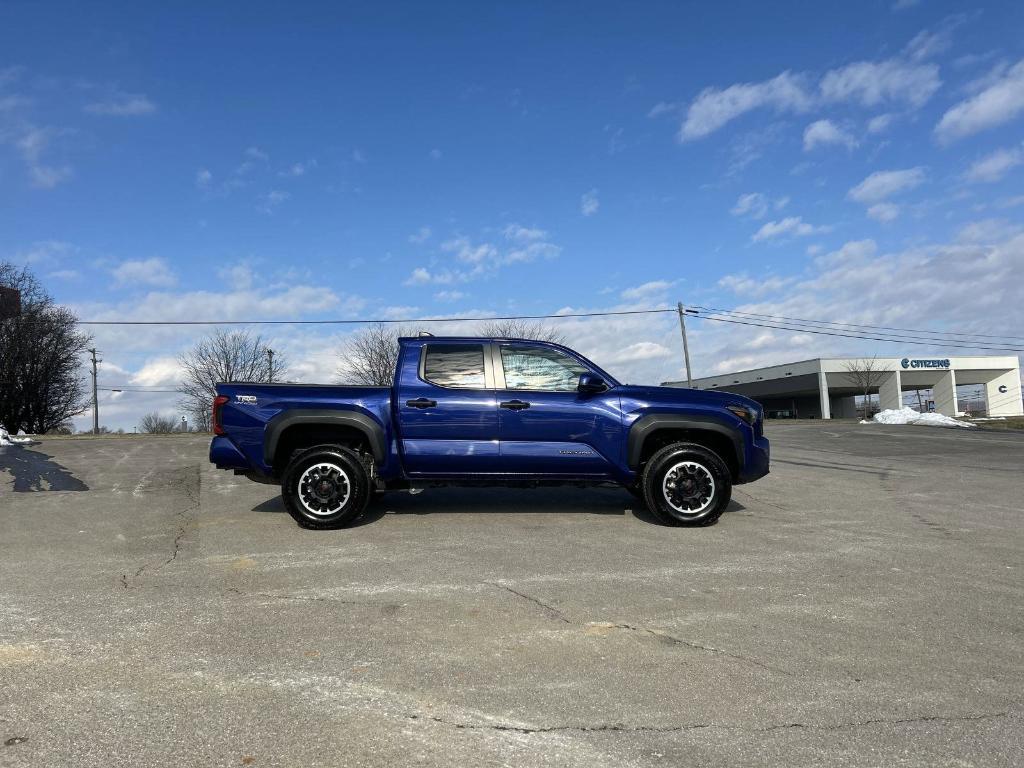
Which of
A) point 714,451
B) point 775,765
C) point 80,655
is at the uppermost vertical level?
point 714,451

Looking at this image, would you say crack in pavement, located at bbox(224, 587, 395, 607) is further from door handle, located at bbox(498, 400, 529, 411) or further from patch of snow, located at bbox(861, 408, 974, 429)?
patch of snow, located at bbox(861, 408, 974, 429)

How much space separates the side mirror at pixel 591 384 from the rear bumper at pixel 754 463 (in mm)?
1613

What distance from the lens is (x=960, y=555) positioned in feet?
18.2

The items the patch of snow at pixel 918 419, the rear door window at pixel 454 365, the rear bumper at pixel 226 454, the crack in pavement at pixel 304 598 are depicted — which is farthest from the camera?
the patch of snow at pixel 918 419

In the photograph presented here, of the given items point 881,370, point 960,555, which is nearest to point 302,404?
point 960,555

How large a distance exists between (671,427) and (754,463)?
0.95 meters

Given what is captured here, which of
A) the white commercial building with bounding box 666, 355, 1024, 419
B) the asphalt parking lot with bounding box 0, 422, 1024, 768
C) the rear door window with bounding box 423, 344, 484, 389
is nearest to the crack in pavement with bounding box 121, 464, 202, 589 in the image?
the asphalt parking lot with bounding box 0, 422, 1024, 768

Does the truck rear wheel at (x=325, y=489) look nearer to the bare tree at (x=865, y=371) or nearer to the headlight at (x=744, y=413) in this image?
the headlight at (x=744, y=413)

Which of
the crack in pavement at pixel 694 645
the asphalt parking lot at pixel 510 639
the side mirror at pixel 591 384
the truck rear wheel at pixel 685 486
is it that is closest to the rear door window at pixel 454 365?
the side mirror at pixel 591 384

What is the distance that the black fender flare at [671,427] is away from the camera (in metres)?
6.64

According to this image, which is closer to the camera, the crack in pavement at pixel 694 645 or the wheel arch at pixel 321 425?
the crack in pavement at pixel 694 645

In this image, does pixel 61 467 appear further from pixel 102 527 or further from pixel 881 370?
pixel 881 370

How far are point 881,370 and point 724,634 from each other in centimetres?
6583

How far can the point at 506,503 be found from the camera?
7.77 metres
